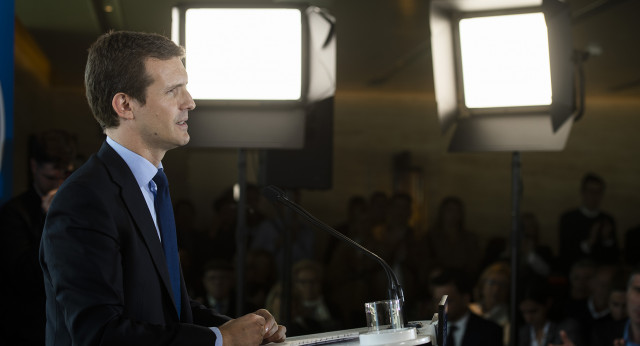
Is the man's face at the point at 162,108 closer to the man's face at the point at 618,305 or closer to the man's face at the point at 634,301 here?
the man's face at the point at 634,301

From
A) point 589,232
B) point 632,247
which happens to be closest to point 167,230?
point 589,232

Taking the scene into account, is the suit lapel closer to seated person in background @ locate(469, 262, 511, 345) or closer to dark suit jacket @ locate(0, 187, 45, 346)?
dark suit jacket @ locate(0, 187, 45, 346)

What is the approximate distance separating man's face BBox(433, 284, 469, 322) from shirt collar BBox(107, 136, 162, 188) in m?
2.82

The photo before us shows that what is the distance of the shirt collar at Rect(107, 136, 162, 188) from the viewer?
1.47 m

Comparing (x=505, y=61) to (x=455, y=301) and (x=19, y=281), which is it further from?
(x=19, y=281)

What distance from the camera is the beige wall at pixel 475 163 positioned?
857 cm

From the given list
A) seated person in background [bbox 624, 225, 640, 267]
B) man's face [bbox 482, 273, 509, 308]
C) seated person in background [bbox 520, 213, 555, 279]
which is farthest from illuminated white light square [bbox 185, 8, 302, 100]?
seated person in background [bbox 624, 225, 640, 267]

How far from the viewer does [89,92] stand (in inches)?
58.9

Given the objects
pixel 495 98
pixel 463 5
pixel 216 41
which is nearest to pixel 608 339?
pixel 495 98

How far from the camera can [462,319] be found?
4023 millimetres

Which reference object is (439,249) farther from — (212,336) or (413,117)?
(212,336)

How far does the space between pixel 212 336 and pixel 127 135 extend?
42 centimetres

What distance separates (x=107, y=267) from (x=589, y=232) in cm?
559

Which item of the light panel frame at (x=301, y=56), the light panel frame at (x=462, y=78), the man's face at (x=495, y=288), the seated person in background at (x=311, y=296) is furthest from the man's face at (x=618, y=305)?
the light panel frame at (x=301, y=56)
